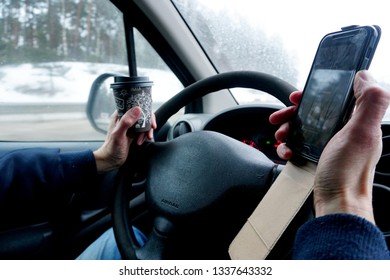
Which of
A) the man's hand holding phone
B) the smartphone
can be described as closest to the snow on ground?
the smartphone

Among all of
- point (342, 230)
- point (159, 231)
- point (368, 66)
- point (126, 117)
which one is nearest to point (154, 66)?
point (126, 117)

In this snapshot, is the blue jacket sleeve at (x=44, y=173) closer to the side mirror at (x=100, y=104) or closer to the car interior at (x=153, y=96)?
the car interior at (x=153, y=96)

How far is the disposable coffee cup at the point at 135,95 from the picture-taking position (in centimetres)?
78

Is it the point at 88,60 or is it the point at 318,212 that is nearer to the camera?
the point at 318,212

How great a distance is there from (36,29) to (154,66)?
46 centimetres

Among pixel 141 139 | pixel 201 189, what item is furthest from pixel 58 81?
pixel 201 189

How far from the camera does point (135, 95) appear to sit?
0.81 meters

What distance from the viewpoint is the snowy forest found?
1.28 metres

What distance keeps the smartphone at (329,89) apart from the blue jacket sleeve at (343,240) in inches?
6.1

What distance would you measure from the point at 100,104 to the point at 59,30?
0.34 meters

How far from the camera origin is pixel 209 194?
813 millimetres

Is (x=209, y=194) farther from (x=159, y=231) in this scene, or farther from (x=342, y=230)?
(x=342, y=230)

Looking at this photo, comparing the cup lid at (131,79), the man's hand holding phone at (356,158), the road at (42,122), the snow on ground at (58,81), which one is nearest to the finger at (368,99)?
the man's hand holding phone at (356,158)

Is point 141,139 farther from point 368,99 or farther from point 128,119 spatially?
point 368,99
